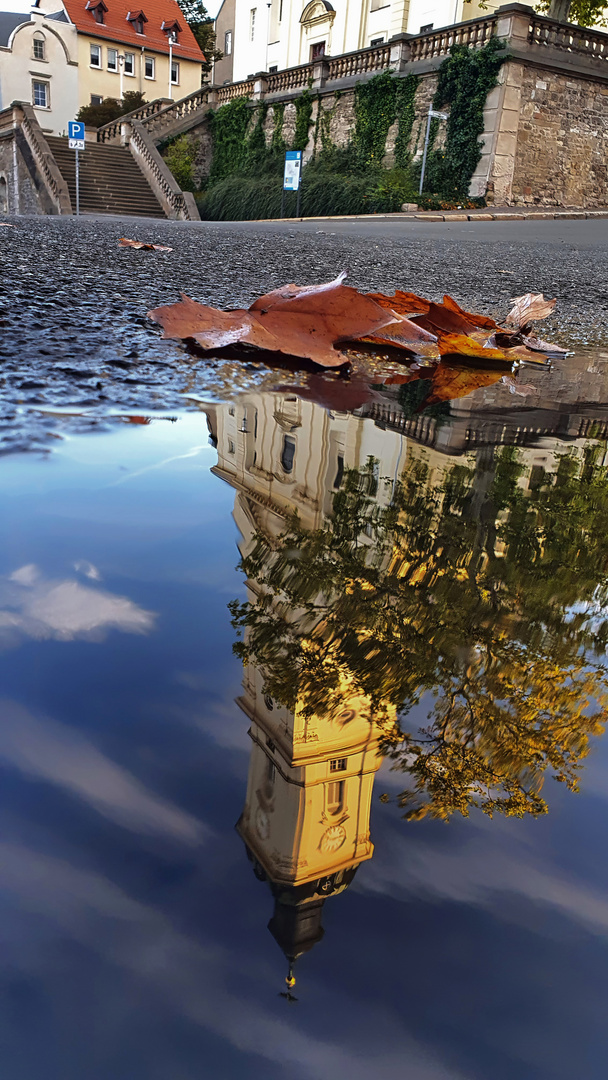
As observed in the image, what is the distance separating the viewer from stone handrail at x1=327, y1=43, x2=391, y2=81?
81.6 feet

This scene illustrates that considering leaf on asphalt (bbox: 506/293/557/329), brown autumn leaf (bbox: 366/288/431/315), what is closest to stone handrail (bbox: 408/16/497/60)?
leaf on asphalt (bbox: 506/293/557/329)

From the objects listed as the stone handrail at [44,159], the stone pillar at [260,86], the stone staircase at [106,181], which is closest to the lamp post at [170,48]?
the stone pillar at [260,86]

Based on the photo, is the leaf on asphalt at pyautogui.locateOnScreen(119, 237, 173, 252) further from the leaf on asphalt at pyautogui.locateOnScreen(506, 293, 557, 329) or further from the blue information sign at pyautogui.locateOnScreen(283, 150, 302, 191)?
the blue information sign at pyautogui.locateOnScreen(283, 150, 302, 191)

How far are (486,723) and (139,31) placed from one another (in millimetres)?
57663

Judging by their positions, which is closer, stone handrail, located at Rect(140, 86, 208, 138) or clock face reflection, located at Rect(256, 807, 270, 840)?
clock face reflection, located at Rect(256, 807, 270, 840)

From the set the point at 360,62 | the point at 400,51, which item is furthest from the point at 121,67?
the point at 400,51

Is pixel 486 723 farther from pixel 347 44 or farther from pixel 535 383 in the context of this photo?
pixel 347 44

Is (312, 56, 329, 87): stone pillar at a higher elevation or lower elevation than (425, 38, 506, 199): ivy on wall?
higher

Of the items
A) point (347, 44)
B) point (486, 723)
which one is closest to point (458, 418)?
point (486, 723)

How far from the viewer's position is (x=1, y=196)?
31.7 meters

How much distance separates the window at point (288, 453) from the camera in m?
1.17

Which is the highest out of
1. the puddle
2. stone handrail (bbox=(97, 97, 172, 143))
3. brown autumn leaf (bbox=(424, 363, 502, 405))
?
stone handrail (bbox=(97, 97, 172, 143))

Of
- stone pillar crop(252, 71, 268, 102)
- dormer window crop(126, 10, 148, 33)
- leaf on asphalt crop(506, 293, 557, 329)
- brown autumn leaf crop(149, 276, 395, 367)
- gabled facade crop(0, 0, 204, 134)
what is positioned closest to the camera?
brown autumn leaf crop(149, 276, 395, 367)

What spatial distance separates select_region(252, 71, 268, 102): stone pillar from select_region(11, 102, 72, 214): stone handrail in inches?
302
